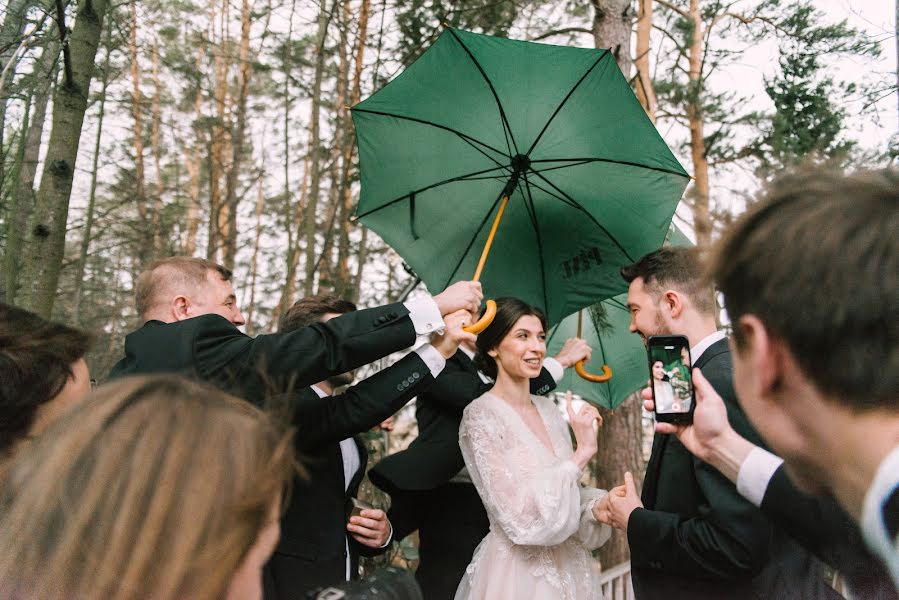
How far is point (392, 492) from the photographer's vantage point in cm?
360

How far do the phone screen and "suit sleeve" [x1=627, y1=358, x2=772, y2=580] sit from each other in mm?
207

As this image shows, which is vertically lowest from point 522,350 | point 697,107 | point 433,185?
point 522,350

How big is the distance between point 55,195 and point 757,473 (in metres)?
3.40

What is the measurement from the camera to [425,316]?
2826 millimetres

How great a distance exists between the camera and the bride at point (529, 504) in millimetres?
3018

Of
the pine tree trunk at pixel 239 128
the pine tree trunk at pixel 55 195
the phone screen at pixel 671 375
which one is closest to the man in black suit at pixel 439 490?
the phone screen at pixel 671 375

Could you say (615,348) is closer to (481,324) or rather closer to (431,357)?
(481,324)

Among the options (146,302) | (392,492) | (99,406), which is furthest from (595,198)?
(99,406)

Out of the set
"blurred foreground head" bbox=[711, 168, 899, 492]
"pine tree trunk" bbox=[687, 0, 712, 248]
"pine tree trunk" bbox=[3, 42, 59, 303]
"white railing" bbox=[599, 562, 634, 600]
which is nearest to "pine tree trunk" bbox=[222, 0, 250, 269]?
"pine tree trunk" bbox=[3, 42, 59, 303]

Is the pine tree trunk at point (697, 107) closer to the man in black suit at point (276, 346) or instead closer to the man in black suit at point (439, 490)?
the man in black suit at point (439, 490)

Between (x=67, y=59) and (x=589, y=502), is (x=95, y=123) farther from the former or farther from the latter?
(x=589, y=502)

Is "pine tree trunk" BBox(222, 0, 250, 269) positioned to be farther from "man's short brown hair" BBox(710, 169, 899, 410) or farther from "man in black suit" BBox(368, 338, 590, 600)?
"man's short brown hair" BBox(710, 169, 899, 410)

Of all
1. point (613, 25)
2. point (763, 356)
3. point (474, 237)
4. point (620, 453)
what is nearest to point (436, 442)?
point (474, 237)

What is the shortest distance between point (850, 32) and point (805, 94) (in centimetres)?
93
